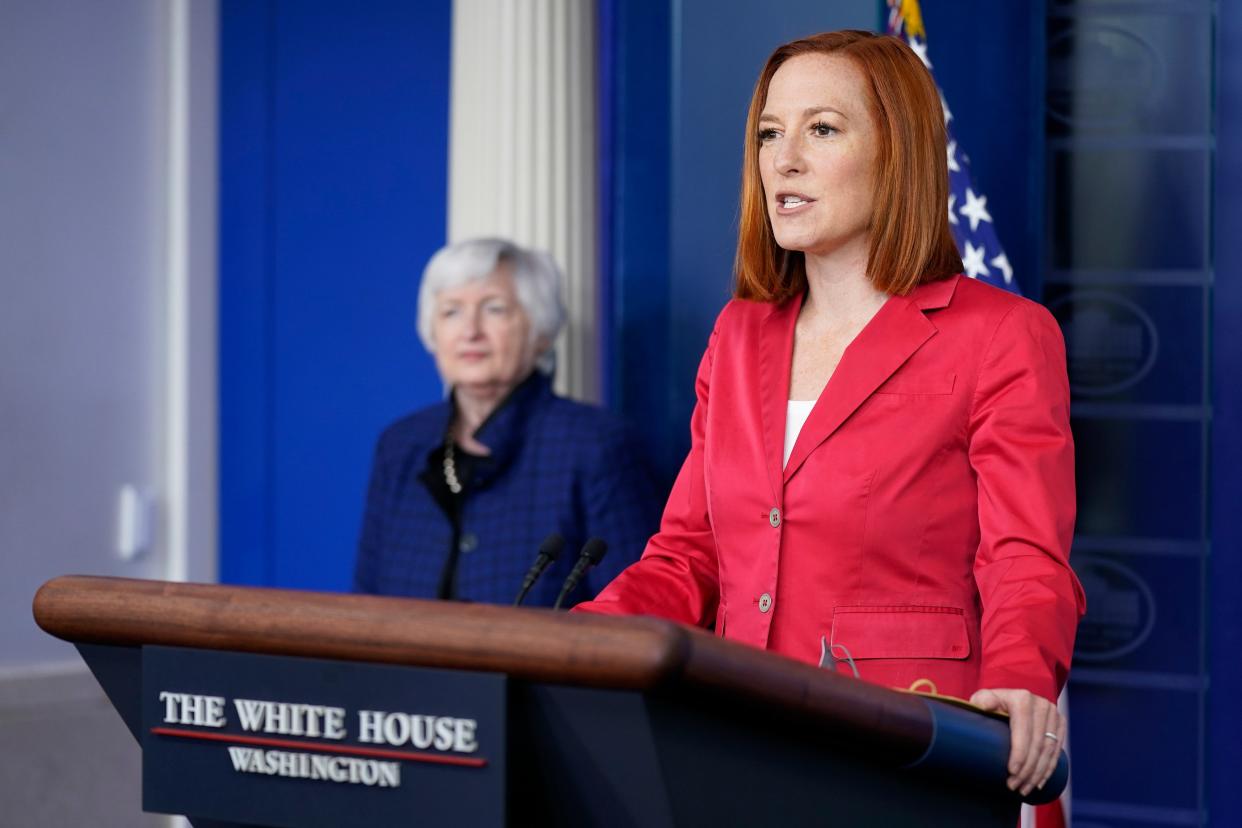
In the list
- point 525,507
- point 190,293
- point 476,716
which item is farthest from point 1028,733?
point 190,293

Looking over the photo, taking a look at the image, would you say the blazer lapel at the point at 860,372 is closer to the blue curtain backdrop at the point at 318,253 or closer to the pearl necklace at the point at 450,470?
the pearl necklace at the point at 450,470

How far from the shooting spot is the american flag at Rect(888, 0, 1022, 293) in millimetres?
2773

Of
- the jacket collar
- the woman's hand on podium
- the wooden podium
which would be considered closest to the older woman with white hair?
the jacket collar

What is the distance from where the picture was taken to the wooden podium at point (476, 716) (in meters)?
1.15

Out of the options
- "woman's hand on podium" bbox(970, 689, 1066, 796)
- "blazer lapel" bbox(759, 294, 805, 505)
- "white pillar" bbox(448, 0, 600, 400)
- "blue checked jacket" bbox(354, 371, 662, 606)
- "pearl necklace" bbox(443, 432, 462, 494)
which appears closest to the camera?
"woman's hand on podium" bbox(970, 689, 1066, 796)

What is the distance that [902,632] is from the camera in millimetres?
1771

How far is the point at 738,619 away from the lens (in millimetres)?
1854

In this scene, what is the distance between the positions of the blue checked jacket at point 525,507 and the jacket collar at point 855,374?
147 centimetres

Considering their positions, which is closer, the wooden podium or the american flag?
the wooden podium

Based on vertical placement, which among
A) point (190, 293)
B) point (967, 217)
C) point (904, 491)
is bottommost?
point (904, 491)

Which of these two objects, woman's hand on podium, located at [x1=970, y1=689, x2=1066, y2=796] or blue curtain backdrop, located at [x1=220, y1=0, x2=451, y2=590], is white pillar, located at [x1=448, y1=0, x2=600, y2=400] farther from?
woman's hand on podium, located at [x1=970, y1=689, x2=1066, y2=796]

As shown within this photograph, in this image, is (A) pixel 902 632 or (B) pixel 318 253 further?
(B) pixel 318 253

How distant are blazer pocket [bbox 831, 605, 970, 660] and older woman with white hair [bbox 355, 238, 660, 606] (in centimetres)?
152

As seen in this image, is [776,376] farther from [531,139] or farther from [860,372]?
[531,139]
